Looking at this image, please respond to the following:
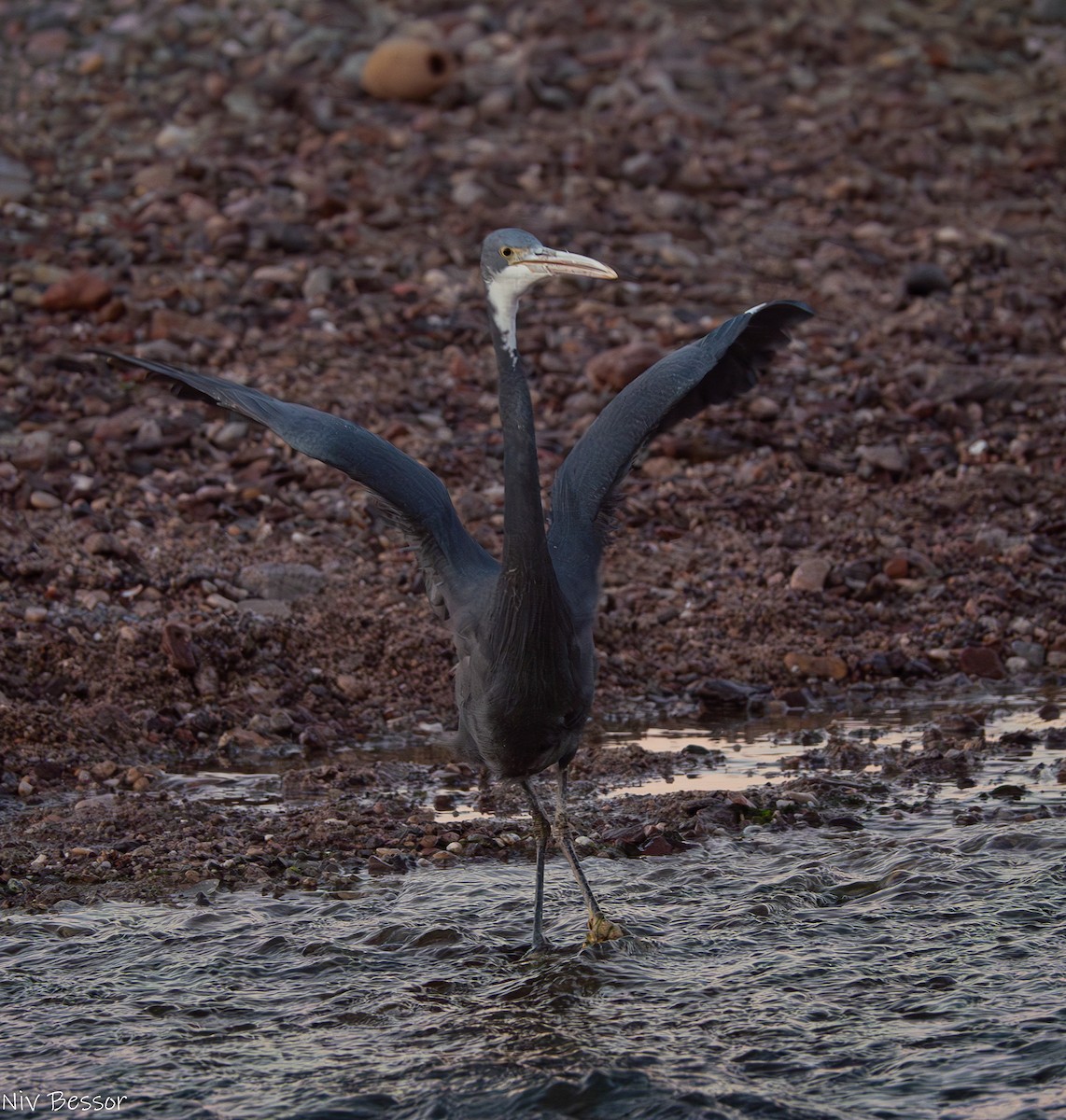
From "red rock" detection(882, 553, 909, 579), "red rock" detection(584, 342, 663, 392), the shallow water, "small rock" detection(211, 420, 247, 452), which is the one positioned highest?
"red rock" detection(584, 342, 663, 392)

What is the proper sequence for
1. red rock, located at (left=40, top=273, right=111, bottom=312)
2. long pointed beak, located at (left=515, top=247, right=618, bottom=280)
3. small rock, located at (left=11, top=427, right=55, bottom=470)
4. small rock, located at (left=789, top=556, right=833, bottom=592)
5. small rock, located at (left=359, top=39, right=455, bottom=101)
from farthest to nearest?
small rock, located at (left=359, top=39, right=455, bottom=101) < red rock, located at (left=40, top=273, right=111, bottom=312) < small rock, located at (left=11, top=427, right=55, bottom=470) < small rock, located at (left=789, top=556, right=833, bottom=592) < long pointed beak, located at (left=515, top=247, right=618, bottom=280)

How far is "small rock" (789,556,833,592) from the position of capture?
9.02 meters

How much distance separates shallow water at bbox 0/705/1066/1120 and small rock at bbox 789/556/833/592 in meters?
2.67

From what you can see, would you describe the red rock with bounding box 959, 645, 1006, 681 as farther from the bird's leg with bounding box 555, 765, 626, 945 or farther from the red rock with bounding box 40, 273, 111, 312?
the red rock with bounding box 40, 273, 111, 312

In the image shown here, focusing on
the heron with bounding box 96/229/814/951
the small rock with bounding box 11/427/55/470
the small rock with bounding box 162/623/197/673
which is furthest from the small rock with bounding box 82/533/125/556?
the heron with bounding box 96/229/814/951

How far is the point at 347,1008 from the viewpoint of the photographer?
5.14 meters

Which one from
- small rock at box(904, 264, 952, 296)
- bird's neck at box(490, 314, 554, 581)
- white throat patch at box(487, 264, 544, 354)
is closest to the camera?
white throat patch at box(487, 264, 544, 354)

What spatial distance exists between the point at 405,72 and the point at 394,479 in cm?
1055

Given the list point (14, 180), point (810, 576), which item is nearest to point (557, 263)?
point (810, 576)

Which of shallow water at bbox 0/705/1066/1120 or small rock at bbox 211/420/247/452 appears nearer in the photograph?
shallow water at bbox 0/705/1066/1120

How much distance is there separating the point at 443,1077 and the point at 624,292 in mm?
8554

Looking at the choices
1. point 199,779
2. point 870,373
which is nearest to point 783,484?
point 870,373

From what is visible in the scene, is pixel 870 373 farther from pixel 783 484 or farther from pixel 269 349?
pixel 269 349

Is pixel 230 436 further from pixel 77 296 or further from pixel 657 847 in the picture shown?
pixel 657 847
